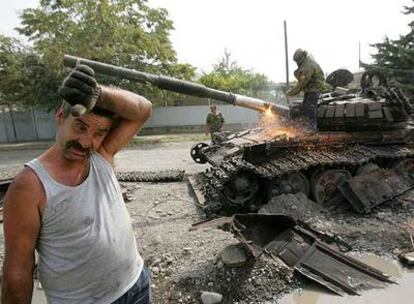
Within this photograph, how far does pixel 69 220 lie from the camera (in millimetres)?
1687

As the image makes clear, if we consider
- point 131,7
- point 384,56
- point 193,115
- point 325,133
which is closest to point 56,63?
point 131,7

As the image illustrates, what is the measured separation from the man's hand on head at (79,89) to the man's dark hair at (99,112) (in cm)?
7

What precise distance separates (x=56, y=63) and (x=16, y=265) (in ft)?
55.2

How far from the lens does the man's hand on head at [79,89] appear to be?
159 cm

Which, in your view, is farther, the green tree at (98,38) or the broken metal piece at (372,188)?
the green tree at (98,38)

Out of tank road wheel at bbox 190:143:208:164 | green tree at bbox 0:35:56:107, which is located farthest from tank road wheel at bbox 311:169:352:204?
green tree at bbox 0:35:56:107

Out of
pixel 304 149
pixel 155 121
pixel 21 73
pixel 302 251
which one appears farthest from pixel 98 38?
pixel 302 251

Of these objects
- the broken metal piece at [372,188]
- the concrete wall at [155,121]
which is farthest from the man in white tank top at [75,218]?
the concrete wall at [155,121]

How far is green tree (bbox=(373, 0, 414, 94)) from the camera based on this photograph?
1817 centimetres

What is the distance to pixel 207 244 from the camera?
5.13 m

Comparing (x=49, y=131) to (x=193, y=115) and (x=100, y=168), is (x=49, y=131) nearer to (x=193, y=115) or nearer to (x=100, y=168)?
(x=193, y=115)

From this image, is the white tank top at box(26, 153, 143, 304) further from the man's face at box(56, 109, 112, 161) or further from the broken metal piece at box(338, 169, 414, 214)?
the broken metal piece at box(338, 169, 414, 214)

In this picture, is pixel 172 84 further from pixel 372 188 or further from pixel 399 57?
pixel 399 57

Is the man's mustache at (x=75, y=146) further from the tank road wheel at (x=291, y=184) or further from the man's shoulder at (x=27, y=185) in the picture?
the tank road wheel at (x=291, y=184)
